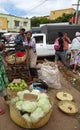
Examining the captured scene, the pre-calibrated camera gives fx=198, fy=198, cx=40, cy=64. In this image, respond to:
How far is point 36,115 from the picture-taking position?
12.1 feet

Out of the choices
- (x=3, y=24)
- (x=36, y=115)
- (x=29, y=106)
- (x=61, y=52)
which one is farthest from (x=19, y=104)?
(x=3, y=24)

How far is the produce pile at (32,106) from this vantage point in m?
3.68

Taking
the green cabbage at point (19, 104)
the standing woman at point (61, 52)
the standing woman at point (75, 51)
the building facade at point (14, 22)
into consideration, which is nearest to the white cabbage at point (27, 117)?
the green cabbage at point (19, 104)

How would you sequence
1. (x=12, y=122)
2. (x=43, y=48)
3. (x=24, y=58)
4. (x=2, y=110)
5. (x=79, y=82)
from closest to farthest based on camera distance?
(x=12, y=122) → (x=2, y=110) → (x=24, y=58) → (x=79, y=82) → (x=43, y=48)

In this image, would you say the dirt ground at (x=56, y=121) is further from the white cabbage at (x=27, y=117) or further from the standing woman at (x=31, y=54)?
the standing woman at (x=31, y=54)

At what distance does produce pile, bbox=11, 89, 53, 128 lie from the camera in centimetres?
368

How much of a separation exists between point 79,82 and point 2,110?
3392mm

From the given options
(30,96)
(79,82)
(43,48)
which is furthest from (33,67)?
(43,48)

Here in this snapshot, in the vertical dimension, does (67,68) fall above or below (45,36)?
below

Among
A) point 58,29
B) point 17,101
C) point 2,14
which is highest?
point 2,14

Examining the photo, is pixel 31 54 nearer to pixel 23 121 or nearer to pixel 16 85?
pixel 16 85

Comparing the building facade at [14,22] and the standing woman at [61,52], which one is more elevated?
the building facade at [14,22]

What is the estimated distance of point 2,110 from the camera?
179 inches

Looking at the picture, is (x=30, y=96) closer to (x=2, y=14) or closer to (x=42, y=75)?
(x=42, y=75)
